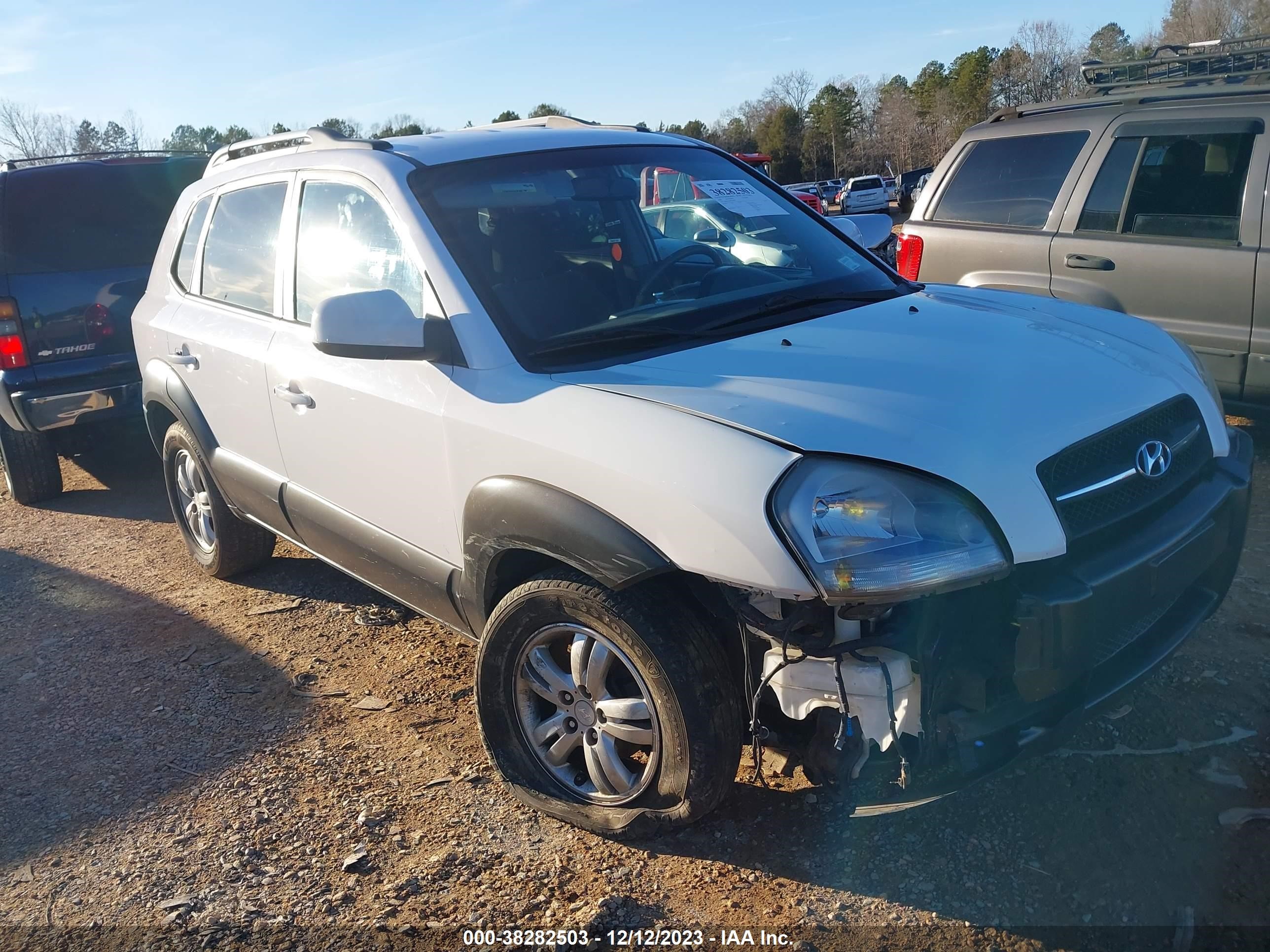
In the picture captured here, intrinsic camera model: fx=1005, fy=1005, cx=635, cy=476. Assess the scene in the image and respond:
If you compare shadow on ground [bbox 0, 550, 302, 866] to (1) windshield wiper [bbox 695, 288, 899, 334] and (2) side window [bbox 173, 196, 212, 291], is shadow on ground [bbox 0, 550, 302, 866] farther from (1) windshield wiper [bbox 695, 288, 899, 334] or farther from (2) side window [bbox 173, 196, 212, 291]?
(1) windshield wiper [bbox 695, 288, 899, 334]

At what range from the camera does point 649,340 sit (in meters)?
2.91

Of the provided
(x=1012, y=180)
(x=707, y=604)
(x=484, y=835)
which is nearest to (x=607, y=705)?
(x=707, y=604)

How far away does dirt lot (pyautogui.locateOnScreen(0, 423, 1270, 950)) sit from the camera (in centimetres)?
247

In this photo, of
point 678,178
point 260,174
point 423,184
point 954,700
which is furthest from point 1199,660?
point 260,174

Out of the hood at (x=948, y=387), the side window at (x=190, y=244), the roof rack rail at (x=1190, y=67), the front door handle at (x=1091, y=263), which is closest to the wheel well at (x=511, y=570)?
the hood at (x=948, y=387)

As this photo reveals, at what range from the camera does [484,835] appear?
2900mm

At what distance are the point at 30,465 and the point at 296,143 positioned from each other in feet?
12.4

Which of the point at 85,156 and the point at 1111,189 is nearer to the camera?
the point at 1111,189

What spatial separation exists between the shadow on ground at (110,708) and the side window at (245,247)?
4.91 ft

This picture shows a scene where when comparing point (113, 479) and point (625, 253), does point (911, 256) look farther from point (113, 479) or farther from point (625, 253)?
point (113, 479)

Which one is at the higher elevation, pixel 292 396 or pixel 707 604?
pixel 292 396

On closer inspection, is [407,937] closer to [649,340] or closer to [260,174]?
[649,340]

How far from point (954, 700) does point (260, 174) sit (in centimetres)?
337

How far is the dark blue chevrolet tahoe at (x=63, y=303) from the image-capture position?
6055mm
